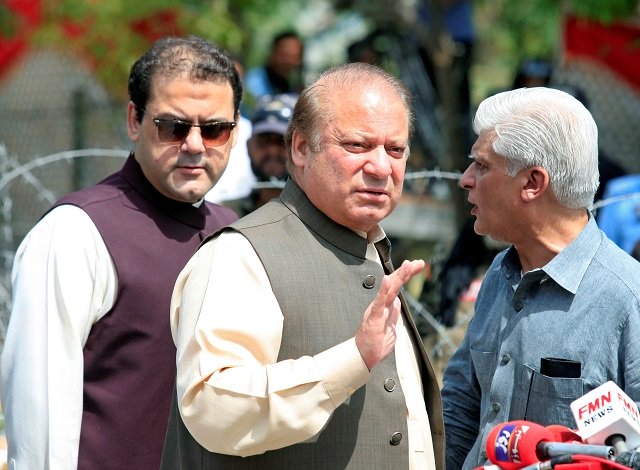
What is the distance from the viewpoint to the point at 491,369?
348cm

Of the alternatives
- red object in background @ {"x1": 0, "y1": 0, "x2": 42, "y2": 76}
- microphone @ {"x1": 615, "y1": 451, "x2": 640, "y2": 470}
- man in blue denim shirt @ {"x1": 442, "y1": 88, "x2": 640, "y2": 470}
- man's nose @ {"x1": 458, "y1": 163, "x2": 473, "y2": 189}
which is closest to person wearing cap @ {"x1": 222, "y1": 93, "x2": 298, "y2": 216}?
man's nose @ {"x1": 458, "y1": 163, "x2": 473, "y2": 189}

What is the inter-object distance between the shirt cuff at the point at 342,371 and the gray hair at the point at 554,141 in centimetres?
85

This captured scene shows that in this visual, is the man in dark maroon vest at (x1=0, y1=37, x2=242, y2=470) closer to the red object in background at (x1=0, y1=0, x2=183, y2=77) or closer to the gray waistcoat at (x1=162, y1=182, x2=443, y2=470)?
the gray waistcoat at (x1=162, y1=182, x2=443, y2=470)

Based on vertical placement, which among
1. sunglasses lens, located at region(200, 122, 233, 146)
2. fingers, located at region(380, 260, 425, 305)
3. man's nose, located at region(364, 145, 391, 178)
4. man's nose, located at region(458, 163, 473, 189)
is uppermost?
man's nose, located at region(364, 145, 391, 178)

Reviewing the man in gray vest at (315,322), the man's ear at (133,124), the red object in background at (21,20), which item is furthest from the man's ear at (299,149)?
the red object in background at (21,20)

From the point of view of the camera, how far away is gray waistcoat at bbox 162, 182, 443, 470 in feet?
9.84

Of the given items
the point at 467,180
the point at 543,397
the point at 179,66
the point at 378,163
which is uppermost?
the point at 179,66

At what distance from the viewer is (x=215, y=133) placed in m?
4.02

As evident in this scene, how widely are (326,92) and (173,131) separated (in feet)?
3.12

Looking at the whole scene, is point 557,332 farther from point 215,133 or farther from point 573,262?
point 215,133

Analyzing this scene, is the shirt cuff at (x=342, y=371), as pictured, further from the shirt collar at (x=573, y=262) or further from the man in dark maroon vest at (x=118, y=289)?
the man in dark maroon vest at (x=118, y=289)

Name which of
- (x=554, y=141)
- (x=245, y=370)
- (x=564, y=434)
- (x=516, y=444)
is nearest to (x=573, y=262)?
(x=554, y=141)

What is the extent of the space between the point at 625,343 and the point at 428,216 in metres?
6.14

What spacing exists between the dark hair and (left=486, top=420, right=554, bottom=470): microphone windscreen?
1.76m
